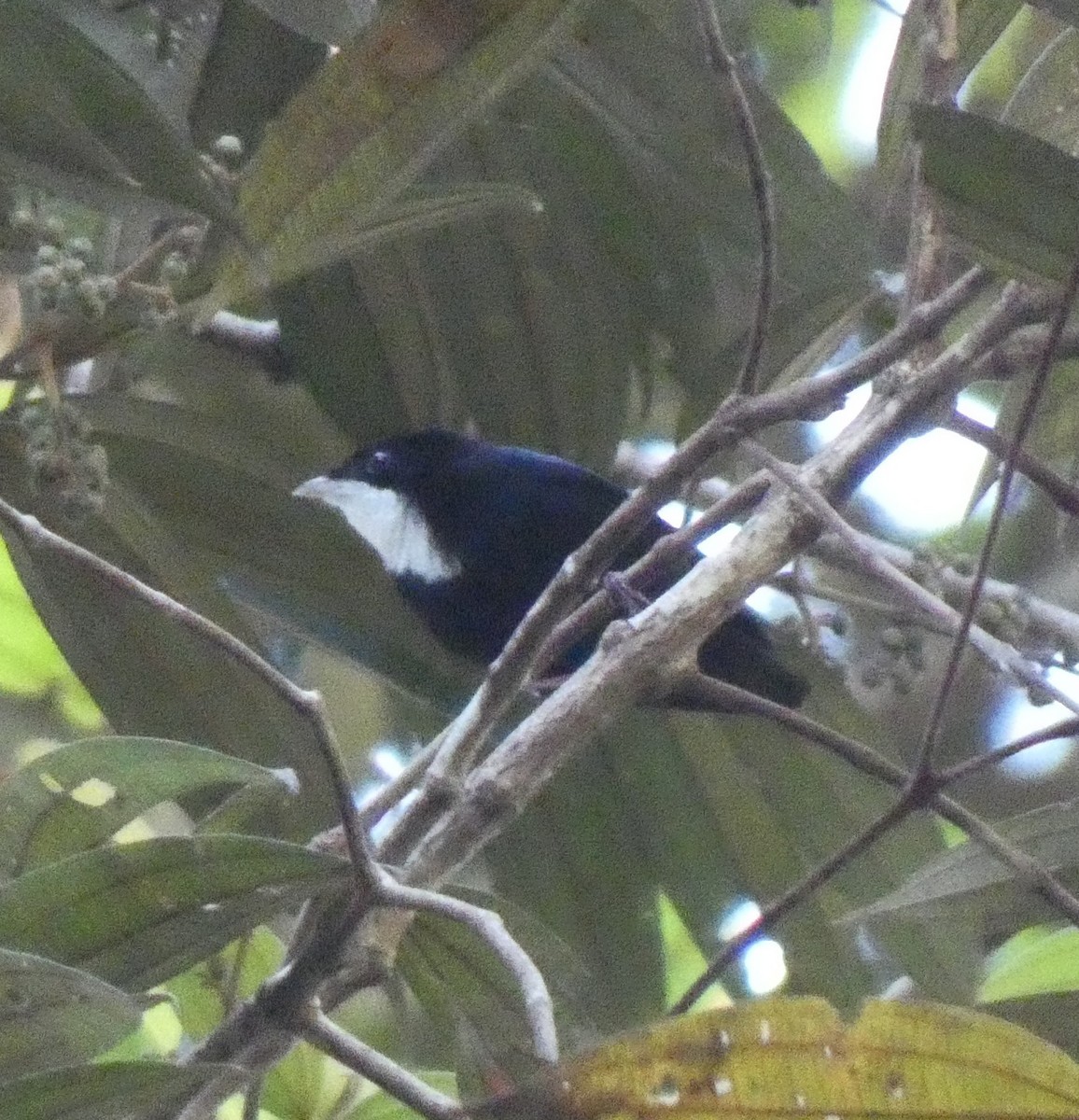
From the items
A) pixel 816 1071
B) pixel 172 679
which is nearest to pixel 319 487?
pixel 172 679

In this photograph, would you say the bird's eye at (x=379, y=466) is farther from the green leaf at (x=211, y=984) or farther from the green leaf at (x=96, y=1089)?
the green leaf at (x=96, y=1089)

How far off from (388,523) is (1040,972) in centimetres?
173

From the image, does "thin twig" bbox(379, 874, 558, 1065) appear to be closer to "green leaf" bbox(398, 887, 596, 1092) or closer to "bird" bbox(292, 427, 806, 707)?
"green leaf" bbox(398, 887, 596, 1092)

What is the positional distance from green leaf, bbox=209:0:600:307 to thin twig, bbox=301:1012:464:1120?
41 centimetres

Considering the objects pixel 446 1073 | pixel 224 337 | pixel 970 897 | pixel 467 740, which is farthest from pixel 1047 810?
pixel 224 337

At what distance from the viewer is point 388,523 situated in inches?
117

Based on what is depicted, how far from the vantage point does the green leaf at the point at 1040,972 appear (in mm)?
1358

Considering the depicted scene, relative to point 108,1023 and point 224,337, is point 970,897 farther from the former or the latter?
point 224,337

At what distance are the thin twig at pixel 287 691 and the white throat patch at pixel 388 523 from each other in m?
1.84

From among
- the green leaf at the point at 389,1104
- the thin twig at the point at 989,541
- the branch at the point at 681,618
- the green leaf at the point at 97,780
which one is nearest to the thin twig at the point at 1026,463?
the branch at the point at 681,618

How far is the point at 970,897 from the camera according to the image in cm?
119

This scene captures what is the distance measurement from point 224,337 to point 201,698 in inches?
30.2

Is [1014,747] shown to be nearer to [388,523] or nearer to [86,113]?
[86,113]

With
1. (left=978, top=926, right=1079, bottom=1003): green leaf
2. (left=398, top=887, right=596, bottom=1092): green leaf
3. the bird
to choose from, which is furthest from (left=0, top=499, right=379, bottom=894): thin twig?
the bird
